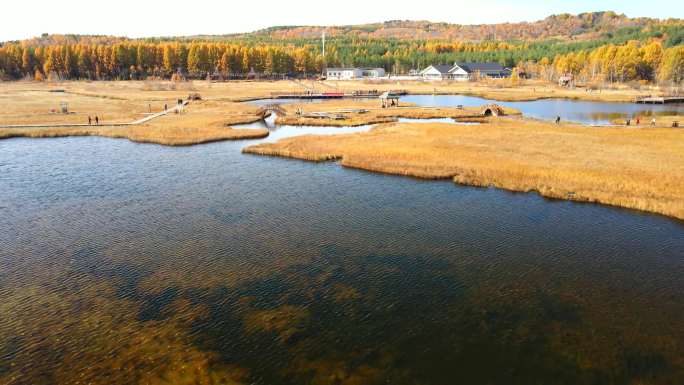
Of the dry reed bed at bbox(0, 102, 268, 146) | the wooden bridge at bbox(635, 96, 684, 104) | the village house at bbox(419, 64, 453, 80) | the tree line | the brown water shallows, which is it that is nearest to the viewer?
the brown water shallows

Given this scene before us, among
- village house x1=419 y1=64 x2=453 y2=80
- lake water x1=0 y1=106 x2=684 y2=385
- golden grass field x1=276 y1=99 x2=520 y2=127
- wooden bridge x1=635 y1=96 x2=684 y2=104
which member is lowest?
lake water x1=0 y1=106 x2=684 y2=385

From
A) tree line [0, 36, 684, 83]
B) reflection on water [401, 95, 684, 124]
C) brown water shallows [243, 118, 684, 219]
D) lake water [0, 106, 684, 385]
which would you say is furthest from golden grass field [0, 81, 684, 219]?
tree line [0, 36, 684, 83]

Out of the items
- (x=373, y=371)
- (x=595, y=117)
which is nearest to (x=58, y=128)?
(x=373, y=371)

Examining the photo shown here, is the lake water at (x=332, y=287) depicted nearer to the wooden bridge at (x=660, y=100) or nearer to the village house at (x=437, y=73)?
the wooden bridge at (x=660, y=100)

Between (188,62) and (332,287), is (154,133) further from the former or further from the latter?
(188,62)

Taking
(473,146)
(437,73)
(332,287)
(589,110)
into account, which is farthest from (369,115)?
(437,73)

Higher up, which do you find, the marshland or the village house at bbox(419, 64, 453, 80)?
the village house at bbox(419, 64, 453, 80)

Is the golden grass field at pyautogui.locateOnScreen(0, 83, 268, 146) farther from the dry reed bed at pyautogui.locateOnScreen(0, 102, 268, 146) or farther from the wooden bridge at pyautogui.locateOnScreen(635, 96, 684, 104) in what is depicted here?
the wooden bridge at pyautogui.locateOnScreen(635, 96, 684, 104)
